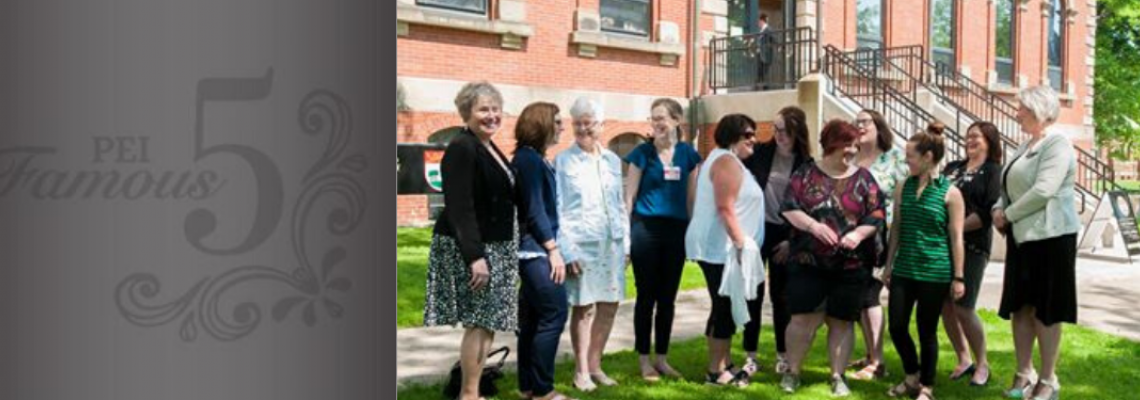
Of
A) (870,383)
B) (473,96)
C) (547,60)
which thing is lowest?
(870,383)

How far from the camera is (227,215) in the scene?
4.33 feet

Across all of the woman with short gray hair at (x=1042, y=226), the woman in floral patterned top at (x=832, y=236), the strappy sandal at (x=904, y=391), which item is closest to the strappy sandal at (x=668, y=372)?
the woman in floral patterned top at (x=832, y=236)

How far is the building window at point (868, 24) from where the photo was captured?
20734 millimetres

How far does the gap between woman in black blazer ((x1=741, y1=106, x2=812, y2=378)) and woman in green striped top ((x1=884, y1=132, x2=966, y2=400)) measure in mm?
725

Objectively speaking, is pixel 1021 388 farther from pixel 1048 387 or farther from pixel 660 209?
pixel 660 209

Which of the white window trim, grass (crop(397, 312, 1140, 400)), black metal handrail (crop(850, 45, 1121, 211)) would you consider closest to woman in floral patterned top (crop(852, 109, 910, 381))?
grass (crop(397, 312, 1140, 400))

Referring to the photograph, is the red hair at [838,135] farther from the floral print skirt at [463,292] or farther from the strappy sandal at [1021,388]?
the floral print skirt at [463,292]

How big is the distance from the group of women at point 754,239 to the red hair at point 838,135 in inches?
0.5

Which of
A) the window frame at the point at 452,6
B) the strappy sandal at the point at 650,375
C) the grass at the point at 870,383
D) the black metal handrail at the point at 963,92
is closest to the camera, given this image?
the grass at the point at 870,383

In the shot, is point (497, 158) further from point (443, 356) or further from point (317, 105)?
point (317, 105)

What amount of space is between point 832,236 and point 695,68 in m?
13.0

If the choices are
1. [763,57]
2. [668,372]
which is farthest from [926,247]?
[763,57]

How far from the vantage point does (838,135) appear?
5527 millimetres

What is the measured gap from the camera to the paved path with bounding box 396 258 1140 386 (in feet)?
22.0
